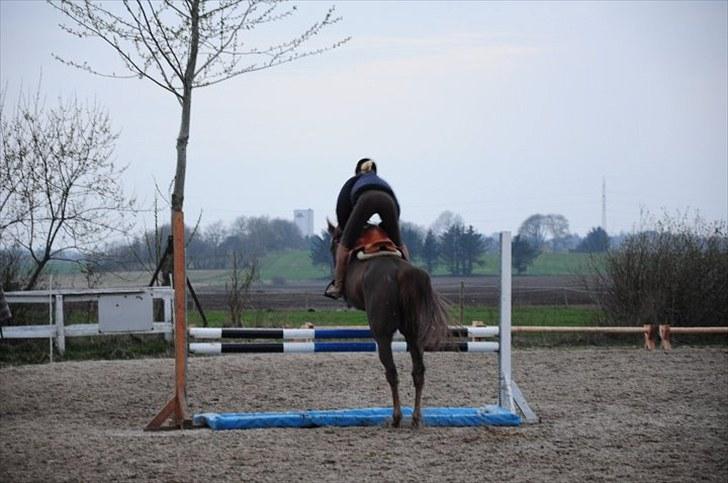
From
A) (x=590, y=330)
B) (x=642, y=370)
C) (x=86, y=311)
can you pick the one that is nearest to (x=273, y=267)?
A: (x=86, y=311)

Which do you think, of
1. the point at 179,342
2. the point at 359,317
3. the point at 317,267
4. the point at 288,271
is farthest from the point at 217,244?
the point at 179,342

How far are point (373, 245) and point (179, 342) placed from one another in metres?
1.98

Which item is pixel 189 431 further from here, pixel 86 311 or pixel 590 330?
pixel 86 311

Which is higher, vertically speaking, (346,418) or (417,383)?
(417,383)

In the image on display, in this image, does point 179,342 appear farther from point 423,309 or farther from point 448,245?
point 448,245

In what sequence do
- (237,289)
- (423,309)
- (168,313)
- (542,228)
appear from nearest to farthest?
(423,309)
(168,313)
(237,289)
(542,228)

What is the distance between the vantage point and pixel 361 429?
320 inches

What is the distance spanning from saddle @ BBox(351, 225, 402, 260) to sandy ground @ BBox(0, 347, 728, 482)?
154 cm

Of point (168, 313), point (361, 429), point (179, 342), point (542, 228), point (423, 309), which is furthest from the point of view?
point (542, 228)

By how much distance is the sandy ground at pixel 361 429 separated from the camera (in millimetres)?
6551

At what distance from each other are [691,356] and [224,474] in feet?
31.9

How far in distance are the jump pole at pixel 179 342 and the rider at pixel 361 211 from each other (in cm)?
136

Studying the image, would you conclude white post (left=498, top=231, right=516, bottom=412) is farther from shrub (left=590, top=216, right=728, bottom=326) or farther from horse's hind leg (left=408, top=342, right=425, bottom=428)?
shrub (left=590, top=216, right=728, bottom=326)

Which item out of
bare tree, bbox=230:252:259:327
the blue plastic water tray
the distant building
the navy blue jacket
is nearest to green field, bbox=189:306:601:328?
bare tree, bbox=230:252:259:327
